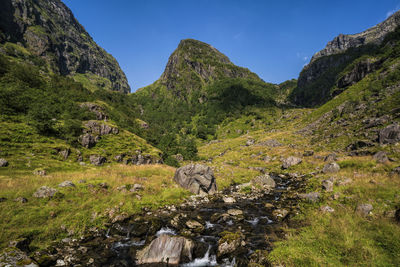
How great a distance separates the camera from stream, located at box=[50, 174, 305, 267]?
8969mm

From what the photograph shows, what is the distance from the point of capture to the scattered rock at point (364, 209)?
9659 millimetres

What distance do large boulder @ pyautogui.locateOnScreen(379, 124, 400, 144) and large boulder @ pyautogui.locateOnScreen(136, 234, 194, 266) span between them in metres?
34.3

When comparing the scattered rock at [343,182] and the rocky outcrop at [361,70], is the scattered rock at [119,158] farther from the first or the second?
the rocky outcrop at [361,70]

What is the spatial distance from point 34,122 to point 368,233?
5637 centimetres

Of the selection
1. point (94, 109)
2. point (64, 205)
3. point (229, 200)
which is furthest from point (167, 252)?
point (94, 109)

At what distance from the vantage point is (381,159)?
18.5m

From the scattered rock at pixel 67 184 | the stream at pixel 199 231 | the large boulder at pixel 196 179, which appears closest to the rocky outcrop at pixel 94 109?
the scattered rock at pixel 67 184

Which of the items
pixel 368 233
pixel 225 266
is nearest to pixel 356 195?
pixel 368 233

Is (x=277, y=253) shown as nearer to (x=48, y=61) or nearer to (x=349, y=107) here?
(x=349, y=107)

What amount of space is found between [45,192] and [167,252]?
12480 mm

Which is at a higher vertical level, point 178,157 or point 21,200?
point 21,200

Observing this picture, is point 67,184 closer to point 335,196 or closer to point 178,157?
→ point 335,196

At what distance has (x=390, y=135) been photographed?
82.0 ft

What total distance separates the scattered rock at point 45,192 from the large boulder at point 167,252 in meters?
10.2
